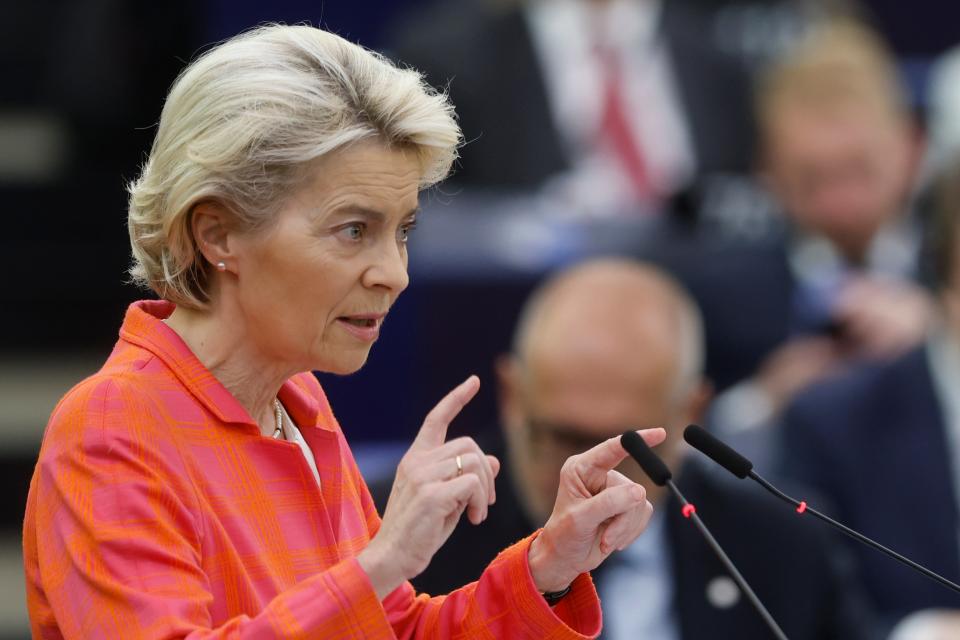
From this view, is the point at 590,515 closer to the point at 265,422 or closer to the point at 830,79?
the point at 265,422

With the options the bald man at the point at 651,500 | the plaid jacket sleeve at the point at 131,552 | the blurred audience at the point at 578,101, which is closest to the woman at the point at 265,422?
the plaid jacket sleeve at the point at 131,552

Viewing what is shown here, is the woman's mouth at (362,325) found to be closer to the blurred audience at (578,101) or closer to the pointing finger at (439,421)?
the pointing finger at (439,421)

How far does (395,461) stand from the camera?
3812mm

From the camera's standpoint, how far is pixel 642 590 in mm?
3449

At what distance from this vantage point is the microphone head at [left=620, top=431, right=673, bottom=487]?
6.24 feet

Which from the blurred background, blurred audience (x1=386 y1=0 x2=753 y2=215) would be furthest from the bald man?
blurred audience (x1=386 y1=0 x2=753 y2=215)

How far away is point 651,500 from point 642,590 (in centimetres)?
19

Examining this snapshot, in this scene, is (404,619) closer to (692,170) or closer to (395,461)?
(395,461)

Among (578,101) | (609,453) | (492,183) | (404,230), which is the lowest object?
(492,183)

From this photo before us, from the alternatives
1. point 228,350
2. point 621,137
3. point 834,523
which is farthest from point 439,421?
point 621,137

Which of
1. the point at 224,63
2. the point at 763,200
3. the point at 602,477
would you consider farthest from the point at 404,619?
the point at 763,200

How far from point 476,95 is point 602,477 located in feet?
10.9

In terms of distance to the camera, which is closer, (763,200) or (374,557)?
(374,557)

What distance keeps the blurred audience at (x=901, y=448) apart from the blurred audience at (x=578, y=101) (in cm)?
96
